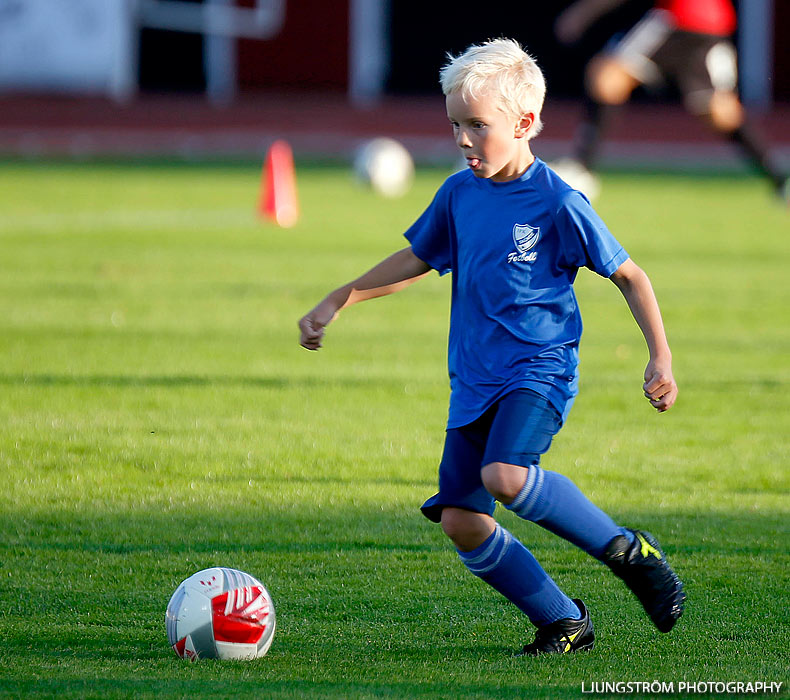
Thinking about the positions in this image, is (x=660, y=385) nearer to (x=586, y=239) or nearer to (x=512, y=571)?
(x=586, y=239)

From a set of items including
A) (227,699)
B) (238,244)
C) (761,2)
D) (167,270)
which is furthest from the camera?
(761,2)

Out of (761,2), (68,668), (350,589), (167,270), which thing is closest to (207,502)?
(350,589)

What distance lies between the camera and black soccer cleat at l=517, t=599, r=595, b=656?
3.49m

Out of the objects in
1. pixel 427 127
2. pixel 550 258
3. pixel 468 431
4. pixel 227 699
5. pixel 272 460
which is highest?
pixel 550 258

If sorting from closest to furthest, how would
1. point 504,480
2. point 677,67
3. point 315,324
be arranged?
point 504,480, point 315,324, point 677,67

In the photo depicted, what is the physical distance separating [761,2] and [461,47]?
5991mm

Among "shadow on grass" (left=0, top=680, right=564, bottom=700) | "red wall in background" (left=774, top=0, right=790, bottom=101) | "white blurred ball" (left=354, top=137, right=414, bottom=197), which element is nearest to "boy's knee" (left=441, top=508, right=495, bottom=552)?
"shadow on grass" (left=0, top=680, right=564, bottom=700)

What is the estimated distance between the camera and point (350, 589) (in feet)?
12.9

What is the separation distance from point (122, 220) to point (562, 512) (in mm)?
10237

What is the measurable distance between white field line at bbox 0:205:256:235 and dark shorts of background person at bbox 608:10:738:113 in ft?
12.6

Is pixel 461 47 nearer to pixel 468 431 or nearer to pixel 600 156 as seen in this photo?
pixel 600 156

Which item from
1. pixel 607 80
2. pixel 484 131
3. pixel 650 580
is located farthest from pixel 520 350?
pixel 607 80

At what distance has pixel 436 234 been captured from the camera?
3672 millimetres

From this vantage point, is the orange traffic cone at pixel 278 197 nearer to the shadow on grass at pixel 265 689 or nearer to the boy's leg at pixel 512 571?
the boy's leg at pixel 512 571
